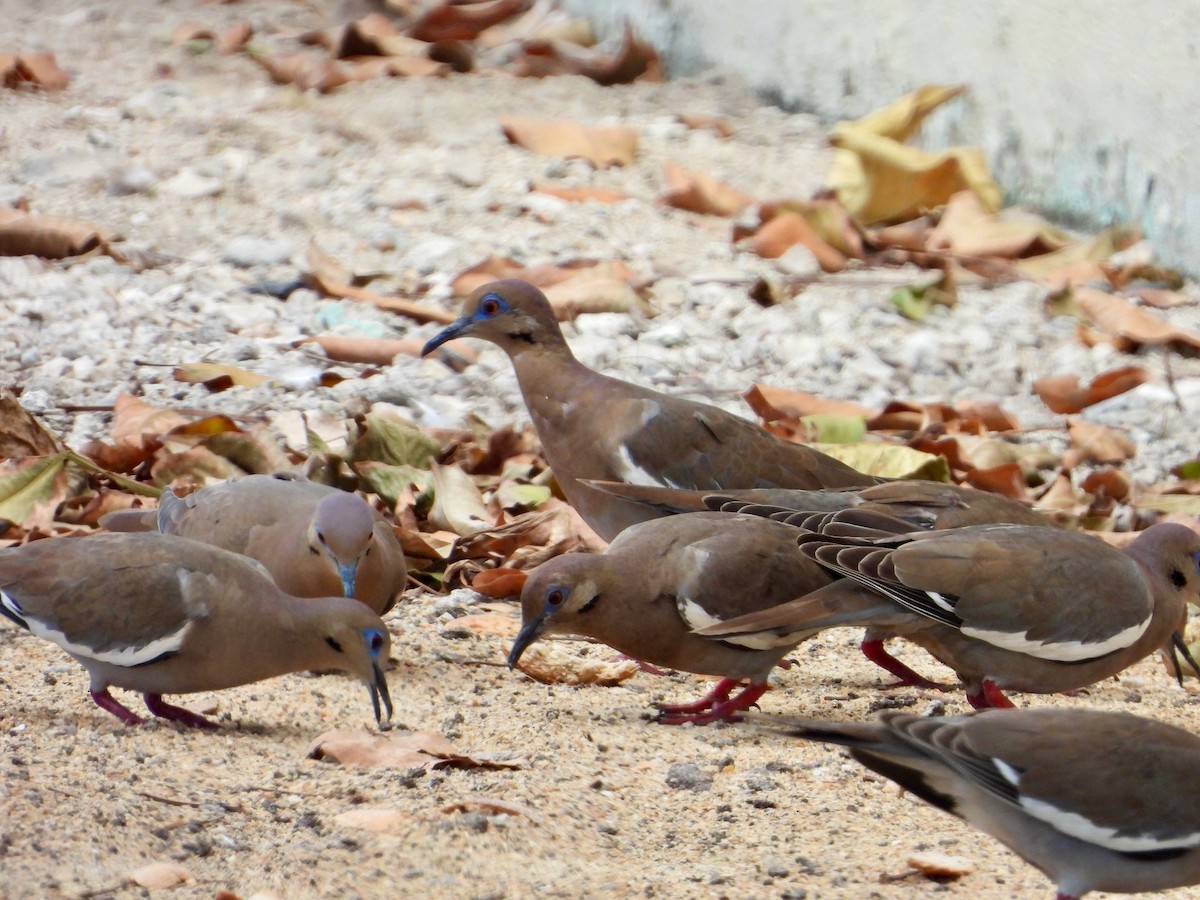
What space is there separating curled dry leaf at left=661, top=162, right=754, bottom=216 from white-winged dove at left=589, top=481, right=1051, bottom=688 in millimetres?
3865

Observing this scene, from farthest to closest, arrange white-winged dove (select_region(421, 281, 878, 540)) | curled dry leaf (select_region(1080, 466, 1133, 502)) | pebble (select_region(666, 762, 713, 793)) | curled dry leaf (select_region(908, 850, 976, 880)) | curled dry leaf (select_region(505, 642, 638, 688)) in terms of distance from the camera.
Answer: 1. curled dry leaf (select_region(1080, 466, 1133, 502))
2. white-winged dove (select_region(421, 281, 878, 540))
3. curled dry leaf (select_region(505, 642, 638, 688))
4. pebble (select_region(666, 762, 713, 793))
5. curled dry leaf (select_region(908, 850, 976, 880))

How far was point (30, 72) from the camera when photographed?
999 cm

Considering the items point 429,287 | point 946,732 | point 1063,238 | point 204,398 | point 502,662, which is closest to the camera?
point 946,732

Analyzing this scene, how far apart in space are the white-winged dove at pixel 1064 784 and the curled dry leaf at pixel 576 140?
6.32 metres

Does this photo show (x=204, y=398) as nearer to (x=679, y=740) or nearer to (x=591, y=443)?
(x=591, y=443)

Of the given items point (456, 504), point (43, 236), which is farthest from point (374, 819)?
point (43, 236)

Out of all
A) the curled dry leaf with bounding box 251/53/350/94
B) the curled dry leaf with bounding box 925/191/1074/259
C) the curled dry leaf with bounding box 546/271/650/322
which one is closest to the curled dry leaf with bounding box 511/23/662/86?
the curled dry leaf with bounding box 251/53/350/94

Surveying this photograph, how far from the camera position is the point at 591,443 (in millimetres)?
5539

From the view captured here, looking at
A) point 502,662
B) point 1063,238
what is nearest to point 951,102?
point 1063,238

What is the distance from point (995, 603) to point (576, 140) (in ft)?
17.9

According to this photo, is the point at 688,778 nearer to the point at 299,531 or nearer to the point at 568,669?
the point at 568,669

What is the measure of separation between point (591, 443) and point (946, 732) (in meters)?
2.47

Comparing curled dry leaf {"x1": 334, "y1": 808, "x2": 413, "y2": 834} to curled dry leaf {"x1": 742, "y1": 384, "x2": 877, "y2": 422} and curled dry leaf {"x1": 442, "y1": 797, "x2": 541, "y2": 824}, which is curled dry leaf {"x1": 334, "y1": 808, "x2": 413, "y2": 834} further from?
curled dry leaf {"x1": 742, "y1": 384, "x2": 877, "y2": 422}

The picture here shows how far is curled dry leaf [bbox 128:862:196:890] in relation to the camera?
3.11m
